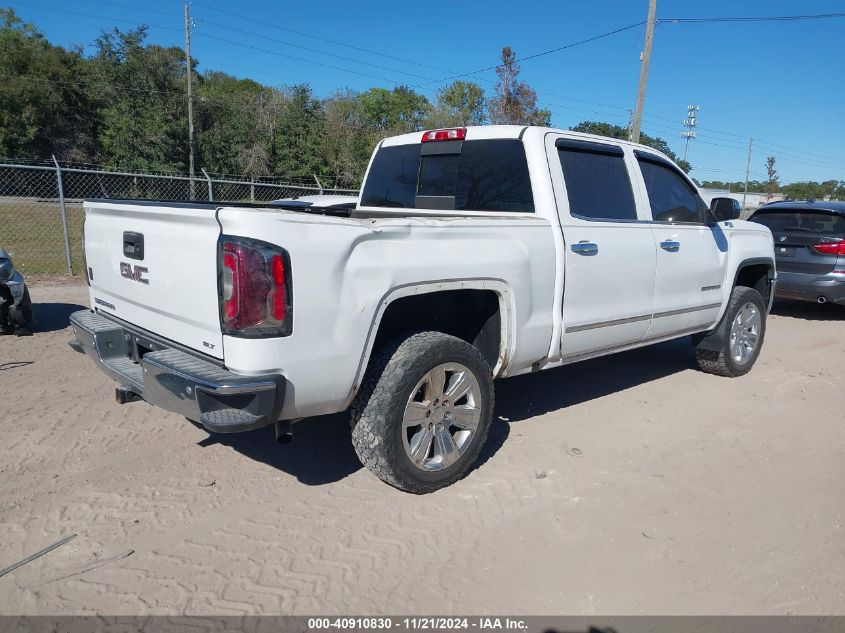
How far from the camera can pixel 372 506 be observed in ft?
11.2

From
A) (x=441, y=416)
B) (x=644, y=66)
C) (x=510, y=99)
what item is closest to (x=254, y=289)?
(x=441, y=416)

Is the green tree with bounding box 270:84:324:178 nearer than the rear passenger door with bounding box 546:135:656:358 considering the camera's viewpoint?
No

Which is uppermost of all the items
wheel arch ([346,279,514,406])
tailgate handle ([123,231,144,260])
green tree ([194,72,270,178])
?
green tree ([194,72,270,178])

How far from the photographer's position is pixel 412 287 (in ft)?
10.6

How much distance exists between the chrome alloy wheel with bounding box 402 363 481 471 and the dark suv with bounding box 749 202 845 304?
745cm

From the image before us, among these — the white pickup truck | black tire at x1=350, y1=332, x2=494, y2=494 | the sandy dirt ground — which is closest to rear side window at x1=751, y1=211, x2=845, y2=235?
the white pickup truck

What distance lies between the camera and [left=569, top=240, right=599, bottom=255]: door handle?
4.02 meters

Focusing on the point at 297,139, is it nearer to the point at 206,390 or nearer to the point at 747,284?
the point at 747,284

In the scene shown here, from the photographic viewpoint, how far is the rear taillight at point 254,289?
8.88ft

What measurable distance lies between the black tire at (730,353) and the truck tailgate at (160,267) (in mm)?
4765

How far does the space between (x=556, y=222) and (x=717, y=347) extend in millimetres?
2830

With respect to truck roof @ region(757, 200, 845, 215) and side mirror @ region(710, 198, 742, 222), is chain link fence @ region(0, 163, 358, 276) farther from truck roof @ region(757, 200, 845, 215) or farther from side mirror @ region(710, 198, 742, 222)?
truck roof @ region(757, 200, 845, 215)

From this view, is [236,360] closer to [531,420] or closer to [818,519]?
[531,420]

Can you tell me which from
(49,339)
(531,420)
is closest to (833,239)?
(531,420)
